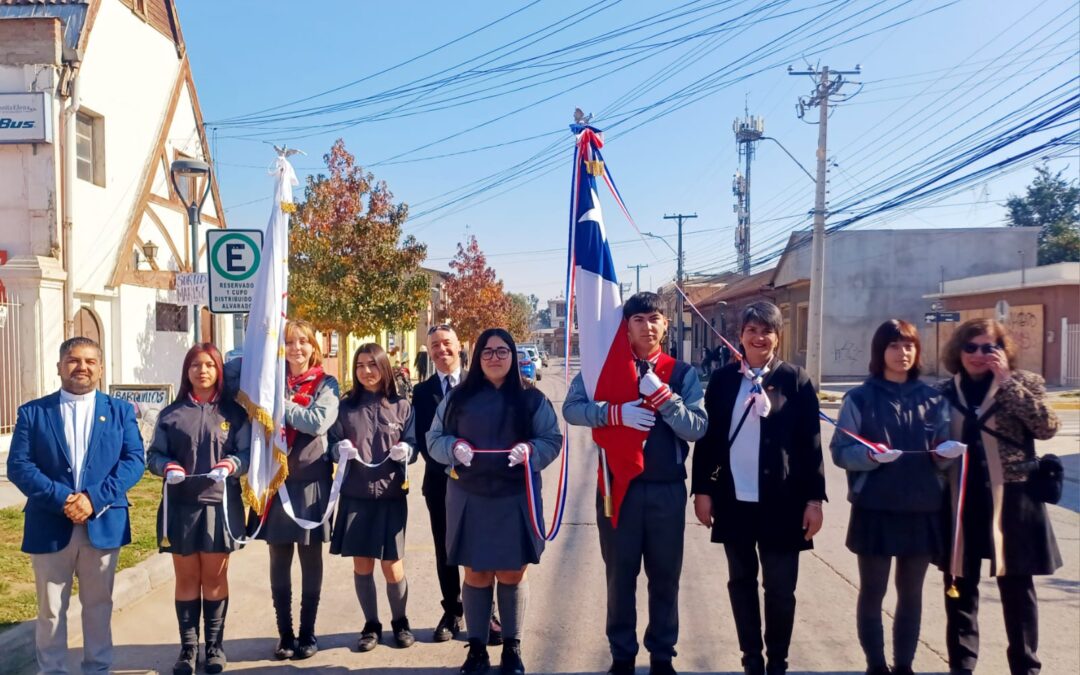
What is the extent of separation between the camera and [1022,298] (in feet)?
82.6

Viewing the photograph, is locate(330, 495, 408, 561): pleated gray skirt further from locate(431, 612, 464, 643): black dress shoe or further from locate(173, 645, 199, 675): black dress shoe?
locate(173, 645, 199, 675): black dress shoe

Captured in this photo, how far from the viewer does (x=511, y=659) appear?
4.18 m

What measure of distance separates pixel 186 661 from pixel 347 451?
1.42 metres

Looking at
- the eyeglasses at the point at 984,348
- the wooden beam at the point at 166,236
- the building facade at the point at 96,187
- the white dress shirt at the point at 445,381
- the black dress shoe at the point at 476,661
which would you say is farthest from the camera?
the wooden beam at the point at 166,236

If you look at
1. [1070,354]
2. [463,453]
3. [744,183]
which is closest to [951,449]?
[463,453]

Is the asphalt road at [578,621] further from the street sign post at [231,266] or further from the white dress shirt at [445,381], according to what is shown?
the street sign post at [231,266]

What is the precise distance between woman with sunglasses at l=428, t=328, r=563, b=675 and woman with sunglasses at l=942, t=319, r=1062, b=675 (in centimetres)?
215

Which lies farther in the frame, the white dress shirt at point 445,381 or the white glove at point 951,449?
the white dress shirt at point 445,381

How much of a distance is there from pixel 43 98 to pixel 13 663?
9642 millimetres

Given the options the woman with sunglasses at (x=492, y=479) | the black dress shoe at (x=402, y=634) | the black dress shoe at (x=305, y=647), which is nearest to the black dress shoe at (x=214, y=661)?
the black dress shoe at (x=305, y=647)

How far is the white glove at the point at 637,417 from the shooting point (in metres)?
3.87

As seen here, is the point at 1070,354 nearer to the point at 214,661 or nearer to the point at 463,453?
the point at 463,453

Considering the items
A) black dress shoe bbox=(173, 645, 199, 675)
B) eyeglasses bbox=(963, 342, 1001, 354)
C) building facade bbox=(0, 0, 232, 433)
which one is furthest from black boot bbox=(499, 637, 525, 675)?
building facade bbox=(0, 0, 232, 433)

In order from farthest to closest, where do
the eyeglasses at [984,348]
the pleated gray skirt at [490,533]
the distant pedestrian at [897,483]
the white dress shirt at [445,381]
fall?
the white dress shirt at [445,381] → the pleated gray skirt at [490,533] → the eyeglasses at [984,348] → the distant pedestrian at [897,483]
